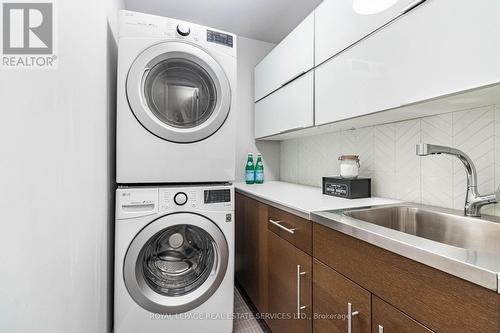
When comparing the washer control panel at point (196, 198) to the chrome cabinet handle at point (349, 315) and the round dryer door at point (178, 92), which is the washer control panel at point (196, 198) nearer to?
the round dryer door at point (178, 92)

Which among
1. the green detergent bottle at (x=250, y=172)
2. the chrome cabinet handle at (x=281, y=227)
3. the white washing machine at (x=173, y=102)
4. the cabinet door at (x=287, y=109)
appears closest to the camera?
the chrome cabinet handle at (x=281, y=227)

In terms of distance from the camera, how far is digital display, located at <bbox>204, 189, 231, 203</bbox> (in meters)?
1.40

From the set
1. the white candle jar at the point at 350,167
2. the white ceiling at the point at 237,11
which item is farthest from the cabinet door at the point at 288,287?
the white ceiling at the point at 237,11

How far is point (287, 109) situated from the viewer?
6.18ft

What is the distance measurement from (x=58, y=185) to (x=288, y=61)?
1.69m

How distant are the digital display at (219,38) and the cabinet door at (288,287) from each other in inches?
48.8

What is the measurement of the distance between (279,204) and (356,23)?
40.2 inches

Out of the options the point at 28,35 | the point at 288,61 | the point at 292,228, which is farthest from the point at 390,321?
the point at 288,61

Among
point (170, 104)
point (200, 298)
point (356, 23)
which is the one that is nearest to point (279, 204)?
point (200, 298)

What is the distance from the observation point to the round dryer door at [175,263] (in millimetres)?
1273

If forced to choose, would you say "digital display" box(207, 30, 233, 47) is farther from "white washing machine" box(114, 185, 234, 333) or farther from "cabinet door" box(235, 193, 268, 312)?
"cabinet door" box(235, 193, 268, 312)

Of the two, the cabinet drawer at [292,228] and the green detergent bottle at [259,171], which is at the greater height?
the green detergent bottle at [259,171]

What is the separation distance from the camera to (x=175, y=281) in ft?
4.73

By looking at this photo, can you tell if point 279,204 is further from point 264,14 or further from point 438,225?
point 264,14
